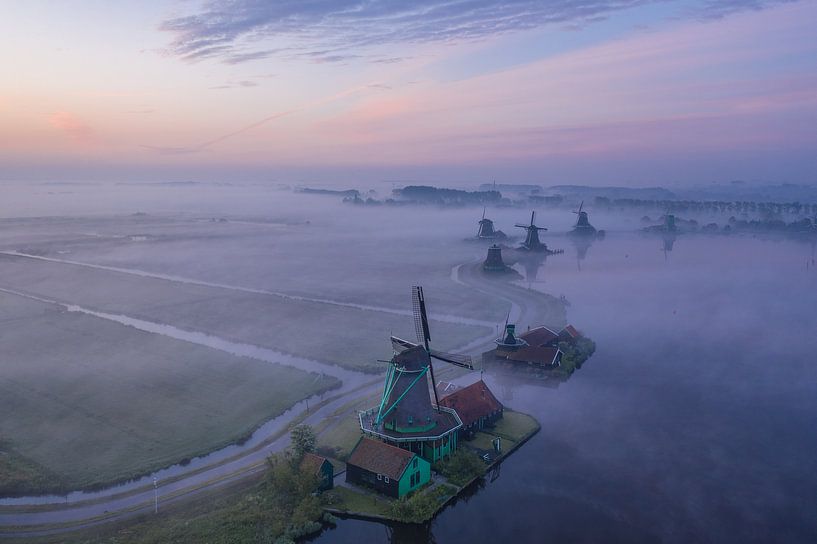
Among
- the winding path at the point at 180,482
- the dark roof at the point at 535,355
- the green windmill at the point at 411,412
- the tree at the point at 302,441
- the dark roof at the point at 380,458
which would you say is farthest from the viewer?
the dark roof at the point at 535,355

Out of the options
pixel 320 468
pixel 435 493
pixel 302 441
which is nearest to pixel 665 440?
pixel 435 493

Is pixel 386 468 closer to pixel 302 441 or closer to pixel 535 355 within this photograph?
pixel 302 441

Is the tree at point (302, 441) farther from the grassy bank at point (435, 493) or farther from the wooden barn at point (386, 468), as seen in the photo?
the grassy bank at point (435, 493)

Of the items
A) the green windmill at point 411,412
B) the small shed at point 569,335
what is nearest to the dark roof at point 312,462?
the green windmill at point 411,412

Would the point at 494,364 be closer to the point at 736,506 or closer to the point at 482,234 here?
the point at 736,506

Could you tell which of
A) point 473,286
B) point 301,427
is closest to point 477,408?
point 301,427
